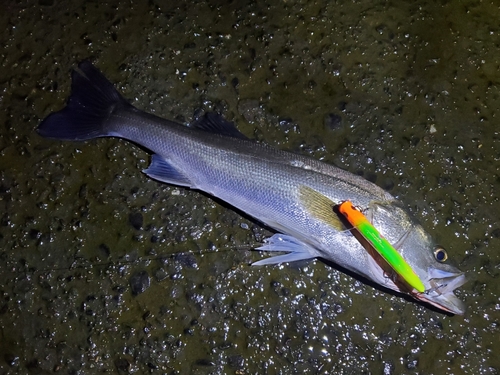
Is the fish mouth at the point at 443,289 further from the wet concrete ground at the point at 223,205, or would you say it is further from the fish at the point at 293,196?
the wet concrete ground at the point at 223,205

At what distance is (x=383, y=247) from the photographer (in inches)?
94.6

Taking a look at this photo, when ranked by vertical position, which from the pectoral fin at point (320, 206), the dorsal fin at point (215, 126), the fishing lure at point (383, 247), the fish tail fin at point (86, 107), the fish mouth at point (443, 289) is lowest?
the fish mouth at point (443, 289)

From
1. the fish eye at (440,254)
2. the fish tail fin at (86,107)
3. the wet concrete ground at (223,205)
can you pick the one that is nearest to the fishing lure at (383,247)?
the fish eye at (440,254)

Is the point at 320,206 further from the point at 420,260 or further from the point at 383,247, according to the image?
the point at 420,260

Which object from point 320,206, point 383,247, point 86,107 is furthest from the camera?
point 86,107

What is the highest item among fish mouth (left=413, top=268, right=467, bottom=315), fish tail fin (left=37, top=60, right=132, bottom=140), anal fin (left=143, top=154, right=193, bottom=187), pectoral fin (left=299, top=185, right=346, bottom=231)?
fish tail fin (left=37, top=60, right=132, bottom=140)

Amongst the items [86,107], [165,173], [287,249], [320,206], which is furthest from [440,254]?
[86,107]

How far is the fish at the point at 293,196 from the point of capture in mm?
2502

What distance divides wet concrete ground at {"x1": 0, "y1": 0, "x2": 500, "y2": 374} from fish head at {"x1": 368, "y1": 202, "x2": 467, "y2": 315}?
0.38 metres

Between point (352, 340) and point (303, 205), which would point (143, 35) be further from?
point (352, 340)

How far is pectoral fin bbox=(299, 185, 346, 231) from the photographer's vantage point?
2504 millimetres

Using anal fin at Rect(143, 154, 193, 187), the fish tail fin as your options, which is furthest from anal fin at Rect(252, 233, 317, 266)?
the fish tail fin

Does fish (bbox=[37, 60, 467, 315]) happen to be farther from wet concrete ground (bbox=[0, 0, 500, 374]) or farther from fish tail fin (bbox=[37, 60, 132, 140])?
wet concrete ground (bbox=[0, 0, 500, 374])

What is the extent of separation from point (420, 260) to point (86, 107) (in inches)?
89.3
